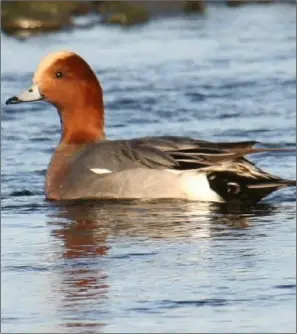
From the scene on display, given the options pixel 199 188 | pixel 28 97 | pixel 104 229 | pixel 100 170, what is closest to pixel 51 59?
pixel 28 97

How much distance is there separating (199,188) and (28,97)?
1.59m

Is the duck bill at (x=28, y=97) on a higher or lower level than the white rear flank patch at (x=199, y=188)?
higher

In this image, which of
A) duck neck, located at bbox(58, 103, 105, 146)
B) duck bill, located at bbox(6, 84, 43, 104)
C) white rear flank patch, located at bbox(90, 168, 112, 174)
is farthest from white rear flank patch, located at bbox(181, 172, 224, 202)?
duck bill, located at bbox(6, 84, 43, 104)

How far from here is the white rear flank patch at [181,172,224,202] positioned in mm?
10414

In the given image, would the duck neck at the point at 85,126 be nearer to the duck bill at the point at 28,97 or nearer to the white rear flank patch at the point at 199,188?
the duck bill at the point at 28,97

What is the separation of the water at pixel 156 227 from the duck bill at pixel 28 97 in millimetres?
680

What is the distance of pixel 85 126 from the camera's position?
11242 mm

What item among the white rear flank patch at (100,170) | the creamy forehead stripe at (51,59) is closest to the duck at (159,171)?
the white rear flank patch at (100,170)

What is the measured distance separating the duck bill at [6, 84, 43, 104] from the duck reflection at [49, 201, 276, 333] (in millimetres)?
986

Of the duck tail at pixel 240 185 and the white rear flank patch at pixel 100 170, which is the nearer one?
the duck tail at pixel 240 185

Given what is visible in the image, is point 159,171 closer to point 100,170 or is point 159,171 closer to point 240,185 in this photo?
point 100,170

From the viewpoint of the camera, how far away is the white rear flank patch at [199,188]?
34.2 feet

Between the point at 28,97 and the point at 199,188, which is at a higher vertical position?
the point at 28,97

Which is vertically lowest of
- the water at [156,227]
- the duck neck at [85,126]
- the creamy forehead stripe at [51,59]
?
the water at [156,227]
